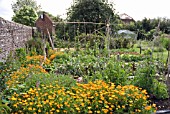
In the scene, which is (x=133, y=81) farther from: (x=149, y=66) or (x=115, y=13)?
(x=115, y=13)

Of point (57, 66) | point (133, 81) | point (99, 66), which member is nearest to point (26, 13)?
point (57, 66)

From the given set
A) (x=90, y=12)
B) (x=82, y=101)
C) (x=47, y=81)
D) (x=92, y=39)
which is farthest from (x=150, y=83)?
(x=90, y=12)

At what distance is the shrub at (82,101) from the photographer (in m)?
2.39

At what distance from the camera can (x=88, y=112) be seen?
96.5 inches

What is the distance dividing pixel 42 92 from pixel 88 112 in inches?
26.2

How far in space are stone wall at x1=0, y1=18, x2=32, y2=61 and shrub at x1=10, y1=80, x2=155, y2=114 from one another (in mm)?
3482

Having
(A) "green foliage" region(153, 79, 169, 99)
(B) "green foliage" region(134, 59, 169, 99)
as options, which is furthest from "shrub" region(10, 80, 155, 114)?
Answer: (A) "green foliage" region(153, 79, 169, 99)

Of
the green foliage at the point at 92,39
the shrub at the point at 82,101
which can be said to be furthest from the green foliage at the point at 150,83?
the green foliage at the point at 92,39

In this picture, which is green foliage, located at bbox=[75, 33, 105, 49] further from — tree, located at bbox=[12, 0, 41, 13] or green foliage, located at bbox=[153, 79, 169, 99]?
tree, located at bbox=[12, 0, 41, 13]

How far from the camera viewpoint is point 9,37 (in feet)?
23.9

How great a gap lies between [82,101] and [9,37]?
5484 mm

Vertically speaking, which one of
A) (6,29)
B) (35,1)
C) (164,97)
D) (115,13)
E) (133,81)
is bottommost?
(164,97)

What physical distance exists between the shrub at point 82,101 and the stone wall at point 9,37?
11.4 feet

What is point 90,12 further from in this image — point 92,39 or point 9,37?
point 9,37
